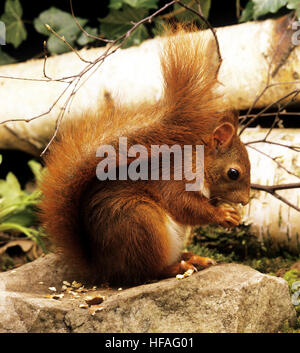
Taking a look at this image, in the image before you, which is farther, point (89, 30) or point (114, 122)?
point (89, 30)

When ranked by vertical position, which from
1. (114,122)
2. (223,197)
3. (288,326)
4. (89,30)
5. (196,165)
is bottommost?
(288,326)

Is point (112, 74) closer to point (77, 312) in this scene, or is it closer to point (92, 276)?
point (92, 276)

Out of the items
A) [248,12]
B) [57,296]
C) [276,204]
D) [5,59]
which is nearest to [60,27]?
[5,59]

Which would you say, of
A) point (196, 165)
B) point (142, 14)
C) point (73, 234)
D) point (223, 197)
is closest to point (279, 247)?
point (223, 197)

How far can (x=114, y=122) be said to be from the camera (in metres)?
1.61

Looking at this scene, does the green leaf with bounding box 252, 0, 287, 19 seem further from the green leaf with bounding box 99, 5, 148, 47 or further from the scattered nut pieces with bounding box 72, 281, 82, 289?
the scattered nut pieces with bounding box 72, 281, 82, 289

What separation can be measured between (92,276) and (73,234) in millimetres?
186

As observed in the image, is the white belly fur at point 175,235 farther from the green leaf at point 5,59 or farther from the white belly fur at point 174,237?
the green leaf at point 5,59

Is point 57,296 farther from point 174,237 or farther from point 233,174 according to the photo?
point 233,174

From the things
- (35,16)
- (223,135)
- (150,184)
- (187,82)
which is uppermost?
(35,16)

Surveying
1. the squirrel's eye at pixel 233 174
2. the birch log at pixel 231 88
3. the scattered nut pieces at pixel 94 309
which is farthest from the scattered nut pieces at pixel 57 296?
the birch log at pixel 231 88

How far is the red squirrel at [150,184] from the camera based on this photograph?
5.12 feet

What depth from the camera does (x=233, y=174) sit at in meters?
1.67

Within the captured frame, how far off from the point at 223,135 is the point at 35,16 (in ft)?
7.89
